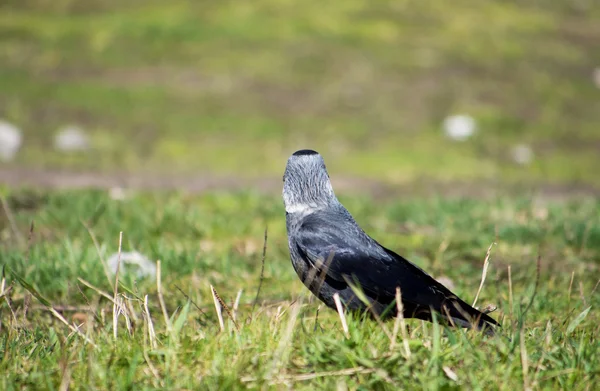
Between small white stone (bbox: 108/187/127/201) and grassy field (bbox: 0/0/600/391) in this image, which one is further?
small white stone (bbox: 108/187/127/201)

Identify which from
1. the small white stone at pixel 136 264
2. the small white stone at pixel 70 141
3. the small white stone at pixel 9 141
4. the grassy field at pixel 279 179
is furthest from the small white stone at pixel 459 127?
the small white stone at pixel 136 264

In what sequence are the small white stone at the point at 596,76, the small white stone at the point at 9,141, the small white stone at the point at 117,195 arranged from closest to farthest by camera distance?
1. the small white stone at the point at 117,195
2. the small white stone at the point at 9,141
3. the small white stone at the point at 596,76

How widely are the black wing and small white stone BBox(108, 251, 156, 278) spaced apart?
5.30ft

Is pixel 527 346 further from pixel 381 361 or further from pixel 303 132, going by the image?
pixel 303 132

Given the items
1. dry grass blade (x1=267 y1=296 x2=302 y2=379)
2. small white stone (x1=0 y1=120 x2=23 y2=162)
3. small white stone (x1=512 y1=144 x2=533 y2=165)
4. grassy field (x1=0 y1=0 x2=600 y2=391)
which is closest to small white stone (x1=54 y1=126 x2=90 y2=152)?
grassy field (x1=0 y1=0 x2=600 y2=391)

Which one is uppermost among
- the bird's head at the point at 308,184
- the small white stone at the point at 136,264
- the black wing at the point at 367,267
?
the bird's head at the point at 308,184

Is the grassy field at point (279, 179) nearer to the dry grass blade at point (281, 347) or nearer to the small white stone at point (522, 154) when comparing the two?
the dry grass blade at point (281, 347)

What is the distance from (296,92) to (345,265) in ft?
34.8

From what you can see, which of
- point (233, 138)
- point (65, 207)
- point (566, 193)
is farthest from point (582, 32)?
point (65, 207)

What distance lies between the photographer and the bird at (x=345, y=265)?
2930 mm

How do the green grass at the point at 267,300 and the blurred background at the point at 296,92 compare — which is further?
the blurred background at the point at 296,92

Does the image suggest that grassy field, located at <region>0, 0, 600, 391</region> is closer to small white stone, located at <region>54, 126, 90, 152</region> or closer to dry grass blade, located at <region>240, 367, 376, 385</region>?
dry grass blade, located at <region>240, 367, 376, 385</region>

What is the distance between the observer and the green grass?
2.42 meters

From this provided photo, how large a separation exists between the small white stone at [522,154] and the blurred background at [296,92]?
30 mm
